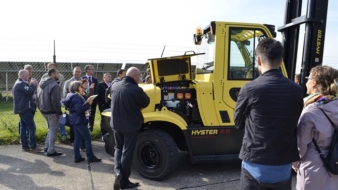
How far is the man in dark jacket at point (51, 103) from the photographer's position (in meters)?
5.49

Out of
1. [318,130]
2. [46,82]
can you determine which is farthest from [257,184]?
[46,82]

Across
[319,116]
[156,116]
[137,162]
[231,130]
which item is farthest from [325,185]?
[137,162]

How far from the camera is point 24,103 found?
18.5ft

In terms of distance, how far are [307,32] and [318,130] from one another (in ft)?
7.75

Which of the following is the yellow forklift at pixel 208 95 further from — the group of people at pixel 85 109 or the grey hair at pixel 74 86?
the grey hair at pixel 74 86

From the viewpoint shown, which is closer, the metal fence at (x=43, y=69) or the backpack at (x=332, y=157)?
the backpack at (x=332, y=157)

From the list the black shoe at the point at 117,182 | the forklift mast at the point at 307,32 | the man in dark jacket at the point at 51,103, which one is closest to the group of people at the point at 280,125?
the forklift mast at the point at 307,32

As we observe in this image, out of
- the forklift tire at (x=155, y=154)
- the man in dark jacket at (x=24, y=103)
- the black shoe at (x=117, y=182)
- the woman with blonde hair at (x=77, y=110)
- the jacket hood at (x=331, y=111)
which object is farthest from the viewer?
the man in dark jacket at (x=24, y=103)

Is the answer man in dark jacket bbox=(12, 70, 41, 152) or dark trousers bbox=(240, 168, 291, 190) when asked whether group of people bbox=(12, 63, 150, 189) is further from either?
dark trousers bbox=(240, 168, 291, 190)

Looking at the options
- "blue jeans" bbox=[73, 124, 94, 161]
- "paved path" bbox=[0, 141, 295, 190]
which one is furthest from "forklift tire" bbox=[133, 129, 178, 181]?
"blue jeans" bbox=[73, 124, 94, 161]

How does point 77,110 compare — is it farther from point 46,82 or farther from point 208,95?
point 208,95

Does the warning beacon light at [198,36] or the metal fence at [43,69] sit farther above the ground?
the warning beacon light at [198,36]

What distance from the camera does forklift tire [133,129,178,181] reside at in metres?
4.34

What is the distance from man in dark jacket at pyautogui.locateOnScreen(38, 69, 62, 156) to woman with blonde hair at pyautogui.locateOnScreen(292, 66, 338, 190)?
4527mm
